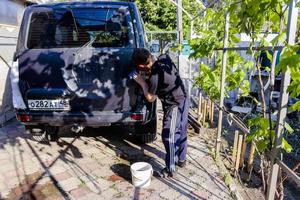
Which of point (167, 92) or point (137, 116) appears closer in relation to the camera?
point (167, 92)

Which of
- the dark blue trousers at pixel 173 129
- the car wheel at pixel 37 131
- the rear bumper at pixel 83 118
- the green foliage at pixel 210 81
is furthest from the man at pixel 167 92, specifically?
the car wheel at pixel 37 131

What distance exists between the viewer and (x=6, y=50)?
19.3ft

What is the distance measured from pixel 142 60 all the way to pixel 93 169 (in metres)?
1.57

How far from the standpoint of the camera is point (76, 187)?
3236mm

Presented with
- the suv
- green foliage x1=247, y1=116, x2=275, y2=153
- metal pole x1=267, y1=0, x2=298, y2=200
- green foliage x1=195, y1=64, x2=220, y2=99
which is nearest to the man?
the suv

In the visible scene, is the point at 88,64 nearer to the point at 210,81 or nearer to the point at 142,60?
the point at 142,60

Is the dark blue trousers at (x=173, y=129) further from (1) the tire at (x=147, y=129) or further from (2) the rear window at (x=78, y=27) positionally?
(2) the rear window at (x=78, y=27)

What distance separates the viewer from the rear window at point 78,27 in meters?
3.70

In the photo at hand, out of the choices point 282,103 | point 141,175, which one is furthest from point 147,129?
point 282,103

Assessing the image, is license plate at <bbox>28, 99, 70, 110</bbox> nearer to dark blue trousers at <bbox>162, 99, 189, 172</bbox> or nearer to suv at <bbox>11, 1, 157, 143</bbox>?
suv at <bbox>11, 1, 157, 143</bbox>

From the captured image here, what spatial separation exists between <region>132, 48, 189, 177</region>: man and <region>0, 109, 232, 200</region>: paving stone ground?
41cm

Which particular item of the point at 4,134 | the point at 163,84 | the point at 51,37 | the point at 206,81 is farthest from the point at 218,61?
the point at 4,134

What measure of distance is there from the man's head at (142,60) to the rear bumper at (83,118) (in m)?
0.58

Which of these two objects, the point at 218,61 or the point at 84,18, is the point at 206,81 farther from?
the point at 84,18
